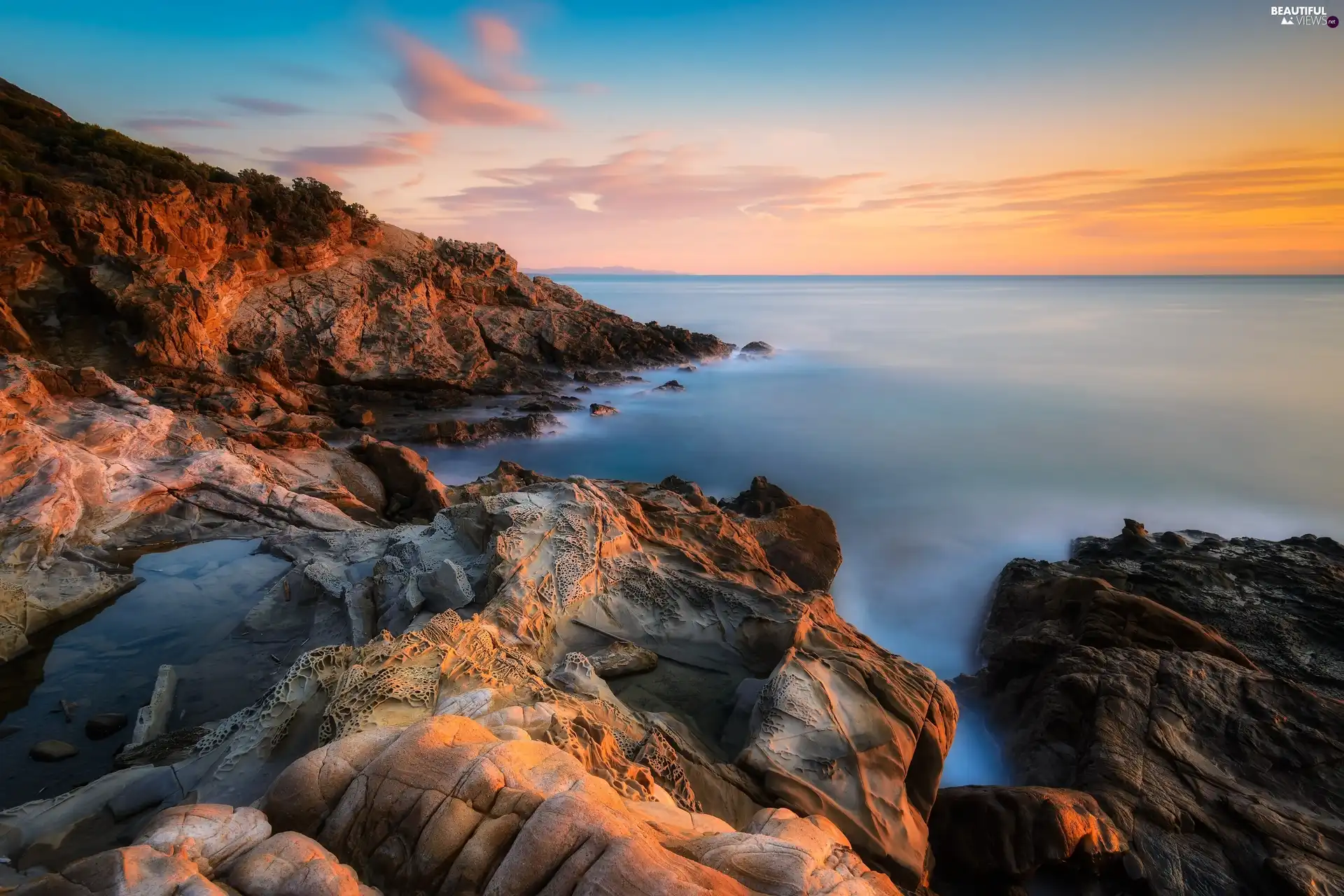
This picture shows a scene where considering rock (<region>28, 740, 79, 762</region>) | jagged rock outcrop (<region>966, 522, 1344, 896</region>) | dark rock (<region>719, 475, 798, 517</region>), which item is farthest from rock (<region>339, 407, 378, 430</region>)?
jagged rock outcrop (<region>966, 522, 1344, 896</region>)

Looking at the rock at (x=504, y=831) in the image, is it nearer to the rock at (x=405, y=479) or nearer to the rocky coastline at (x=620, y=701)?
the rocky coastline at (x=620, y=701)

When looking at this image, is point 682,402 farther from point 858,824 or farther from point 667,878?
point 667,878

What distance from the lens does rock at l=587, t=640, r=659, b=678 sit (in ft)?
19.7

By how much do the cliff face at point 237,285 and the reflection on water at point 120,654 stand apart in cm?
1150

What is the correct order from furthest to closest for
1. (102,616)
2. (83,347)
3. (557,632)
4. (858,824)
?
(83,347)
(102,616)
(557,632)
(858,824)

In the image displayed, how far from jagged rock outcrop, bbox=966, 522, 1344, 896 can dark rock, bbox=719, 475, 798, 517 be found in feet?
13.7

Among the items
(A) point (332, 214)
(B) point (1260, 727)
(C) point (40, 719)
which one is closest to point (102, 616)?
(C) point (40, 719)

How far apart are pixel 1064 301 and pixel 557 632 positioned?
99.8 meters

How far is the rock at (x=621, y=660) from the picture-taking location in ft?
19.7

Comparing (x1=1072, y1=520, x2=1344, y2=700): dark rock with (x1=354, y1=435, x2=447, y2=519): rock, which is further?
(x1=354, y1=435, x2=447, y2=519): rock

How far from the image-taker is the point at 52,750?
216 inches

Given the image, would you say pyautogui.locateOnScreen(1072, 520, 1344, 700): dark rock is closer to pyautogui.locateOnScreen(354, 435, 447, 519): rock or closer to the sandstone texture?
pyautogui.locateOnScreen(354, 435, 447, 519): rock

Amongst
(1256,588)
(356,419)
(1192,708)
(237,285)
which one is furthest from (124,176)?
(1256,588)

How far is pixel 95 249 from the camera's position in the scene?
17203 mm
